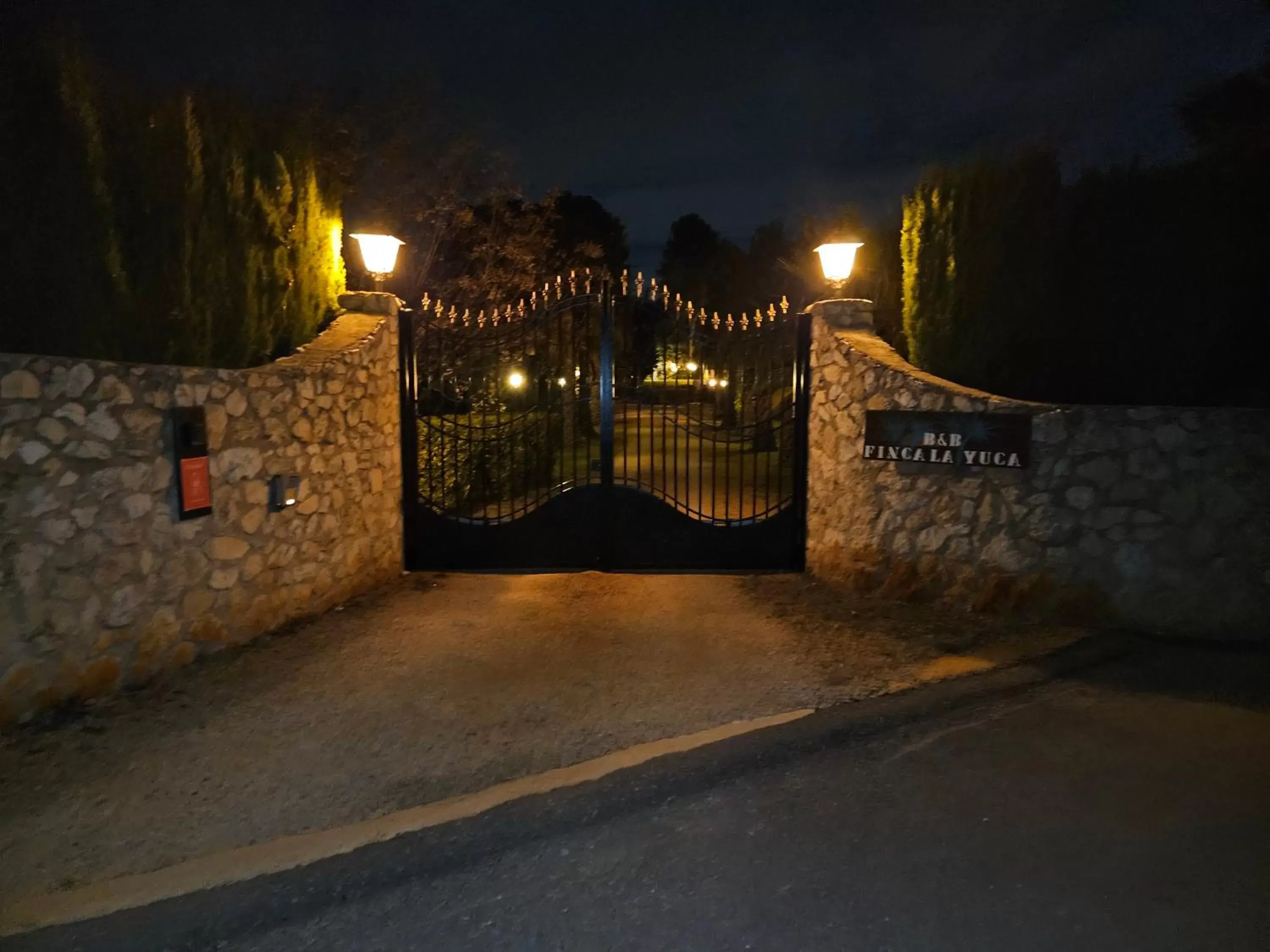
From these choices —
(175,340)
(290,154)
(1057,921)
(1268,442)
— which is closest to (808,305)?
(1268,442)

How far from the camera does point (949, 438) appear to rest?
7.09 m

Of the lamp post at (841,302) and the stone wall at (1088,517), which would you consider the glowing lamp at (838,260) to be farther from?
the stone wall at (1088,517)

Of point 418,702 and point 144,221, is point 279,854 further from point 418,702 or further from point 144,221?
point 144,221

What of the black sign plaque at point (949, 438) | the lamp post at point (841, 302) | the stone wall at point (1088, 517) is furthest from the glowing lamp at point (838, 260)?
the black sign plaque at point (949, 438)

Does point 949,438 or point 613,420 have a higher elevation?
point 613,420

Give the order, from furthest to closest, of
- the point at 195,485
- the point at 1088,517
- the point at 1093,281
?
the point at 1093,281 < the point at 1088,517 < the point at 195,485

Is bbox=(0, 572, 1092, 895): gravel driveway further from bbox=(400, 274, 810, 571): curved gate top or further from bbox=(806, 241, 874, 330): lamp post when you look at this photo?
bbox=(806, 241, 874, 330): lamp post

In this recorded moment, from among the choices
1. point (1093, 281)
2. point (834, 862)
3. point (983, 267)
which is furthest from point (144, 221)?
point (1093, 281)

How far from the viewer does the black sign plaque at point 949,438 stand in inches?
267

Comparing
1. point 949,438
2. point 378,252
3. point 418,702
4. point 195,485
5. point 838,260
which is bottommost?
point 418,702

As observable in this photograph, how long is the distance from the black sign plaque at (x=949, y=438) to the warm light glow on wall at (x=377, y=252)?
4707mm

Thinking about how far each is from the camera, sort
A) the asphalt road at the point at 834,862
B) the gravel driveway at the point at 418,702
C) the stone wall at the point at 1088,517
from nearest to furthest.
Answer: the asphalt road at the point at 834,862, the gravel driveway at the point at 418,702, the stone wall at the point at 1088,517

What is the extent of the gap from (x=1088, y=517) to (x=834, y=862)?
4124mm

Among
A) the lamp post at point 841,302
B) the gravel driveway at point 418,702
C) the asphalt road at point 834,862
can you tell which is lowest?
the asphalt road at point 834,862
